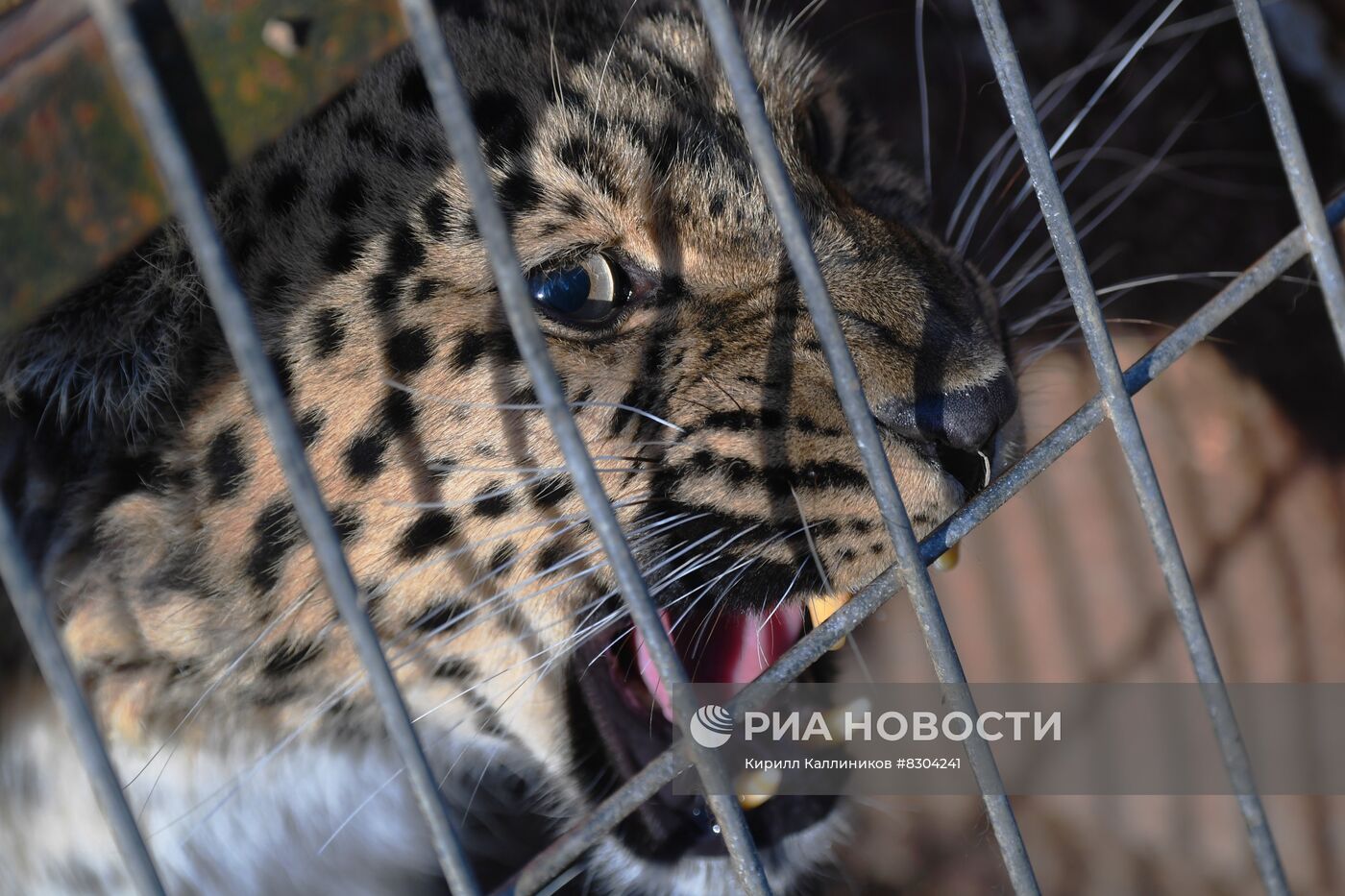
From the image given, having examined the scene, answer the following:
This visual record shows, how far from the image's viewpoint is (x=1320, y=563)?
8.28 ft

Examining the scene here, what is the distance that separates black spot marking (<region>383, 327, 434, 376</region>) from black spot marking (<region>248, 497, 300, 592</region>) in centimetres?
21

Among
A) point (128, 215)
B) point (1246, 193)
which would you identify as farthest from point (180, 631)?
point (1246, 193)

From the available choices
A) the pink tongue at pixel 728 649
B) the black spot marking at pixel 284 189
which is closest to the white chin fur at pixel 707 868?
the pink tongue at pixel 728 649

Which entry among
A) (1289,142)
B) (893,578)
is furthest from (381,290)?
(1289,142)

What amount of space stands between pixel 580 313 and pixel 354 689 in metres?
0.55

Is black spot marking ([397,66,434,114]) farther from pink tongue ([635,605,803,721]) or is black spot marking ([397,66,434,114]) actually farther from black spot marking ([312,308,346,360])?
pink tongue ([635,605,803,721])

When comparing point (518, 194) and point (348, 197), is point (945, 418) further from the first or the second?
point (348, 197)

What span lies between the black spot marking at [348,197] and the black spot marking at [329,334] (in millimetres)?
115

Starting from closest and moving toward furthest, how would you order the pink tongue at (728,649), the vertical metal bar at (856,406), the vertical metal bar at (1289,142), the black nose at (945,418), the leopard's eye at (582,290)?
the vertical metal bar at (856,406)
the vertical metal bar at (1289,142)
the black nose at (945,418)
the leopard's eye at (582,290)
the pink tongue at (728,649)

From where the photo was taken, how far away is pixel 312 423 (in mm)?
1352

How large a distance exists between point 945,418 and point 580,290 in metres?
0.45

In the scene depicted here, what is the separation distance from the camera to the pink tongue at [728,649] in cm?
162

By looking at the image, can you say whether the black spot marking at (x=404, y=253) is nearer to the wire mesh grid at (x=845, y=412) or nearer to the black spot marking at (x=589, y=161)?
the black spot marking at (x=589, y=161)

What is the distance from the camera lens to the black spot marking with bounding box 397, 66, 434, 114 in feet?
4.49
